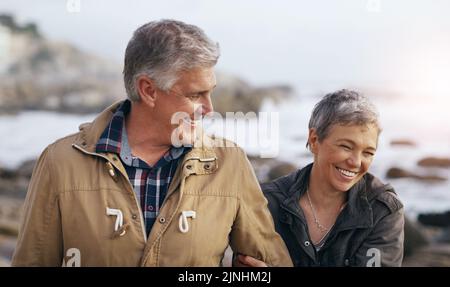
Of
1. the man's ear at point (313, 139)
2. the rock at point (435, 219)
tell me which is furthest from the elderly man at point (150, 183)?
the rock at point (435, 219)

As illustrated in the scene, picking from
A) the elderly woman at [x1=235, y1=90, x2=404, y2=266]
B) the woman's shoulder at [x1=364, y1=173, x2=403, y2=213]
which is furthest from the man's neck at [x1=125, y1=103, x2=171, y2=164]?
the woman's shoulder at [x1=364, y1=173, x2=403, y2=213]

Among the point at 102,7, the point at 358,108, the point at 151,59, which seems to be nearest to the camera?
the point at 151,59

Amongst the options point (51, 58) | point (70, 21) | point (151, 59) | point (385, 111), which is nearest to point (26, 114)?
point (51, 58)

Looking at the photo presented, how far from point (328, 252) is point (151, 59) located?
888 millimetres

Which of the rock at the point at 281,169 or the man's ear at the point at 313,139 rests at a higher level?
the man's ear at the point at 313,139

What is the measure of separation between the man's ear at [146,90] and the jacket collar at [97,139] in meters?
0.16

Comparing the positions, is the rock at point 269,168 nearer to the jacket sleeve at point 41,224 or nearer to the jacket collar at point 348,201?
the jacket collar at point 348,201

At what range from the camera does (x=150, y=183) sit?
2012mm

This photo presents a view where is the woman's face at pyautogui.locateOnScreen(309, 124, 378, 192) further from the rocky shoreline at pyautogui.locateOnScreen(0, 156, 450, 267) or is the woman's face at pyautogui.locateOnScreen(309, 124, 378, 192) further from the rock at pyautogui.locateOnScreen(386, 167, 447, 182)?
the rock at pyautogui.locateOnScreen(386, 167, 447, 182)

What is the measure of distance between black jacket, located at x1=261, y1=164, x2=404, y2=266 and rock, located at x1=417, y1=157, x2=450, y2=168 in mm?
1870

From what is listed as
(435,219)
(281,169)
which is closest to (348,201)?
(281,169)

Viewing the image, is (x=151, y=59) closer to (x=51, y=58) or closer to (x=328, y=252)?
(x=328, y=252)

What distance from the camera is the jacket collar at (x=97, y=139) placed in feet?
6.60
